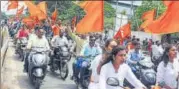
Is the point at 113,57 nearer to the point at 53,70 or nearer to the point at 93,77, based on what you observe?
the point at 93,77

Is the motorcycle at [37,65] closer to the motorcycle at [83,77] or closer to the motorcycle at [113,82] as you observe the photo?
the motorcycle at [83,77]

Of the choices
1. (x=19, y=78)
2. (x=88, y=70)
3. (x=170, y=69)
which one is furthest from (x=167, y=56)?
(x=19, y=78)

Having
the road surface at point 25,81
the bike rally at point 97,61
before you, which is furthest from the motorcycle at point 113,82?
the road surface at point 25,81

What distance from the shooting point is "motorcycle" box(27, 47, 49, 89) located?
33.2ft

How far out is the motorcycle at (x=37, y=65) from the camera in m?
10.1

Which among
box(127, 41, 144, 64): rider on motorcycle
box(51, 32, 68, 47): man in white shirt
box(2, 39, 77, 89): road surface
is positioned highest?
box(51, 32, 68, 47): man in white shirt

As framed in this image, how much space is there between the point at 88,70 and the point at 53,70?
2822mm

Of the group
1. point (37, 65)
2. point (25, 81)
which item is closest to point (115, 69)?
point (37, 65)

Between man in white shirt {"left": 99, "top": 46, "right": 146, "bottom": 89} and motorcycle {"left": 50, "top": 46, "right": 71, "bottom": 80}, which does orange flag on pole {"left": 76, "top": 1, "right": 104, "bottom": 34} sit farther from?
man in white shirt {"left": 99, "top": 46, "right": 146, "bottom": 89}

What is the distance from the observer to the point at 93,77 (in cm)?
583

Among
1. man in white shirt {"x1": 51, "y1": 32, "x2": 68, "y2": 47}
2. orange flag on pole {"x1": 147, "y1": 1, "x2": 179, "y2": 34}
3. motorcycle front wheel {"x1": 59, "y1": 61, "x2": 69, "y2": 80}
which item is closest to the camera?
orange flag on pole {"x1": 147, "y1": 1, "x2": 179, "y2": 34}

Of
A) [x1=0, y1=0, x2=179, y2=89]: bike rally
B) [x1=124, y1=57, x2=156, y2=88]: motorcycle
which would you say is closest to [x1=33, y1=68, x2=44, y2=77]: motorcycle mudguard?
[x1=0, y1=0, x2=179, y2=89]: bike rally

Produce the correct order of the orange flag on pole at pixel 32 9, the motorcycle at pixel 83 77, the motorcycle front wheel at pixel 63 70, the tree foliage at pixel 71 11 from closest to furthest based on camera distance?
the motorcycle at pixel 83 77 < the motorcycle front wheel at pixel 63 70 < the orange flag on pole at pixel 32 9 < the tree foliage at pixel 71 11

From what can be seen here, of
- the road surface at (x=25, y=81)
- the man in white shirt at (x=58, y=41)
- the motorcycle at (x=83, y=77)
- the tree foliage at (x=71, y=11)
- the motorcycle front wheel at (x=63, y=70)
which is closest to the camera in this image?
the motorcycle at (x=83, y=77)
